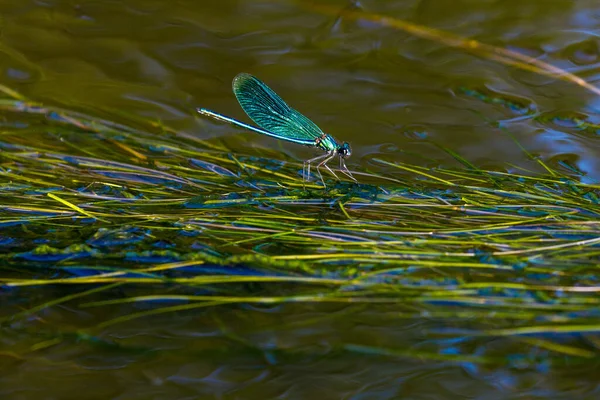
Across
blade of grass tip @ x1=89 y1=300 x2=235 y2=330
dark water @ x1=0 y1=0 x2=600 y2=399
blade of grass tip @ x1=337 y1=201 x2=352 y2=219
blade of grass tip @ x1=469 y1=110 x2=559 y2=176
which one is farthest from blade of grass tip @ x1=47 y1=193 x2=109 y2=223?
blade of grass tip @ x1=469 y1=110 x2=559 y2=176

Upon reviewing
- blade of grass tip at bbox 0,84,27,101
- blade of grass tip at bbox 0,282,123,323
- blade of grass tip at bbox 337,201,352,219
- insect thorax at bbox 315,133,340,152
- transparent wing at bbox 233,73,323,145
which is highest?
transparent wing at bbox 233,73,323,145

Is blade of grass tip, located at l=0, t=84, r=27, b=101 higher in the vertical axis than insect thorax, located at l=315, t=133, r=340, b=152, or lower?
lower

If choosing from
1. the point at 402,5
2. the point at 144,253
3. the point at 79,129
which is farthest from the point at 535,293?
the point at 402,5

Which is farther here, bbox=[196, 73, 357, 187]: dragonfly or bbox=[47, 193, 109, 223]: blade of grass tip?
bbox=[196, 73, 357, 187]: dragonfly

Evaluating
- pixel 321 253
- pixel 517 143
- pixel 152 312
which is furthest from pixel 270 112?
pixel 152 312

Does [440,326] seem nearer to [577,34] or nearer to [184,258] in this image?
[184,258]

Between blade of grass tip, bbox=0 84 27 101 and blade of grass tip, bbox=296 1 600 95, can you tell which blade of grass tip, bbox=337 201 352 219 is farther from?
blade of grass tip, bbox=0 84 27 101

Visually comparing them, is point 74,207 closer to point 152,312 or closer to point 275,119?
point 152,312

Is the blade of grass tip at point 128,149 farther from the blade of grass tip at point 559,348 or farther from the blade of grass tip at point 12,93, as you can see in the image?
the blade of grass tip at point 559,348

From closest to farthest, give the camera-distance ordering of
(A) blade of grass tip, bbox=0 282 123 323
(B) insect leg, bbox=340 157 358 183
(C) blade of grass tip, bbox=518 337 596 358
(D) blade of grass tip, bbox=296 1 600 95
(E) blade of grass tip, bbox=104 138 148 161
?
1. (C) blade of grass tip, bbox=518 337 596 358
2. (A) blade of grass tip, bbox=0 282 123 323
3. (B) insect leg, bbox=340 157 358 183
4. (E) blade of grass tip, bbox=104 138 148 161
5. (D) blade of grass tip, bbox=296 1 600 95

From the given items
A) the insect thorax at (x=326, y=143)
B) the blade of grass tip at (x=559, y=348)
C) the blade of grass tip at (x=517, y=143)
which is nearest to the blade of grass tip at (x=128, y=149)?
the insect thorax at (x=326, y=143)
